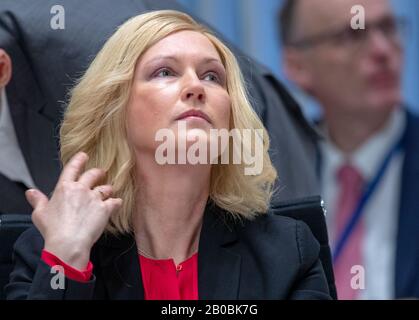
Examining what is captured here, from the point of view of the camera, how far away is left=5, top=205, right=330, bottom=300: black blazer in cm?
120

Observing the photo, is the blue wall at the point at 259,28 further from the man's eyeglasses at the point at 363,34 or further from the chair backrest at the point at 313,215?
the chair backrest at the point at 313,215

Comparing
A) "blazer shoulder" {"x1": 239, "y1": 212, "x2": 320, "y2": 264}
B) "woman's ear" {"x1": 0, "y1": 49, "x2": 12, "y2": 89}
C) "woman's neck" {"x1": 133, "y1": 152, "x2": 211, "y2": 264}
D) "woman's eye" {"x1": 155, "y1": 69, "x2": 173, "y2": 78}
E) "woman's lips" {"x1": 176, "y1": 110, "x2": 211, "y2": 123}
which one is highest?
"woman's eye" {"x1": 155, "y1": 69, "x2": 173, "y2": 78}

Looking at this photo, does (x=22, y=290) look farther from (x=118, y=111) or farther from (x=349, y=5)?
(x=349, y=5)

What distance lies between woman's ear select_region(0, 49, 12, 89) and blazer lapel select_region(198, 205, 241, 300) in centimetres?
45

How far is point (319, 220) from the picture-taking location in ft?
4.45

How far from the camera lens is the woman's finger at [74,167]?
118cm

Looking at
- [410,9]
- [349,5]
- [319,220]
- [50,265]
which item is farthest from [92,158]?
[410,9]

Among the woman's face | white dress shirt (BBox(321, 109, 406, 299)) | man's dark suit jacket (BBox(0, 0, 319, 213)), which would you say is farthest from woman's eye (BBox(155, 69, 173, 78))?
white dress shirt (BBox(321, 109, 406, 299))

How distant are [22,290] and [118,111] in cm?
27

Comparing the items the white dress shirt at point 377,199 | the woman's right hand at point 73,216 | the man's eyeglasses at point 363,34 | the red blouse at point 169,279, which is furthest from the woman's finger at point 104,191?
the man's eyeglasses at point 363,34

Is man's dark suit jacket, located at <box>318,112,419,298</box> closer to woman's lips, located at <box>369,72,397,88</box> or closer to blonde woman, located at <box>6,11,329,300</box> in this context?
woman's lips, located at <box>369,72,397,88</box>

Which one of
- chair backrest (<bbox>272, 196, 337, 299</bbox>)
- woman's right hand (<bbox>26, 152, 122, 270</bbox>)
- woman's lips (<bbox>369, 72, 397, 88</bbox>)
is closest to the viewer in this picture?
woman's right hand (<bbox>26, 152, 122, 270</bbox>)

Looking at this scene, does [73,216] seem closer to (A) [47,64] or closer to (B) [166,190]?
(B) [166,190]

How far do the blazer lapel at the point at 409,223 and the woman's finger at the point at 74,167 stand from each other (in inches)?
38.1
